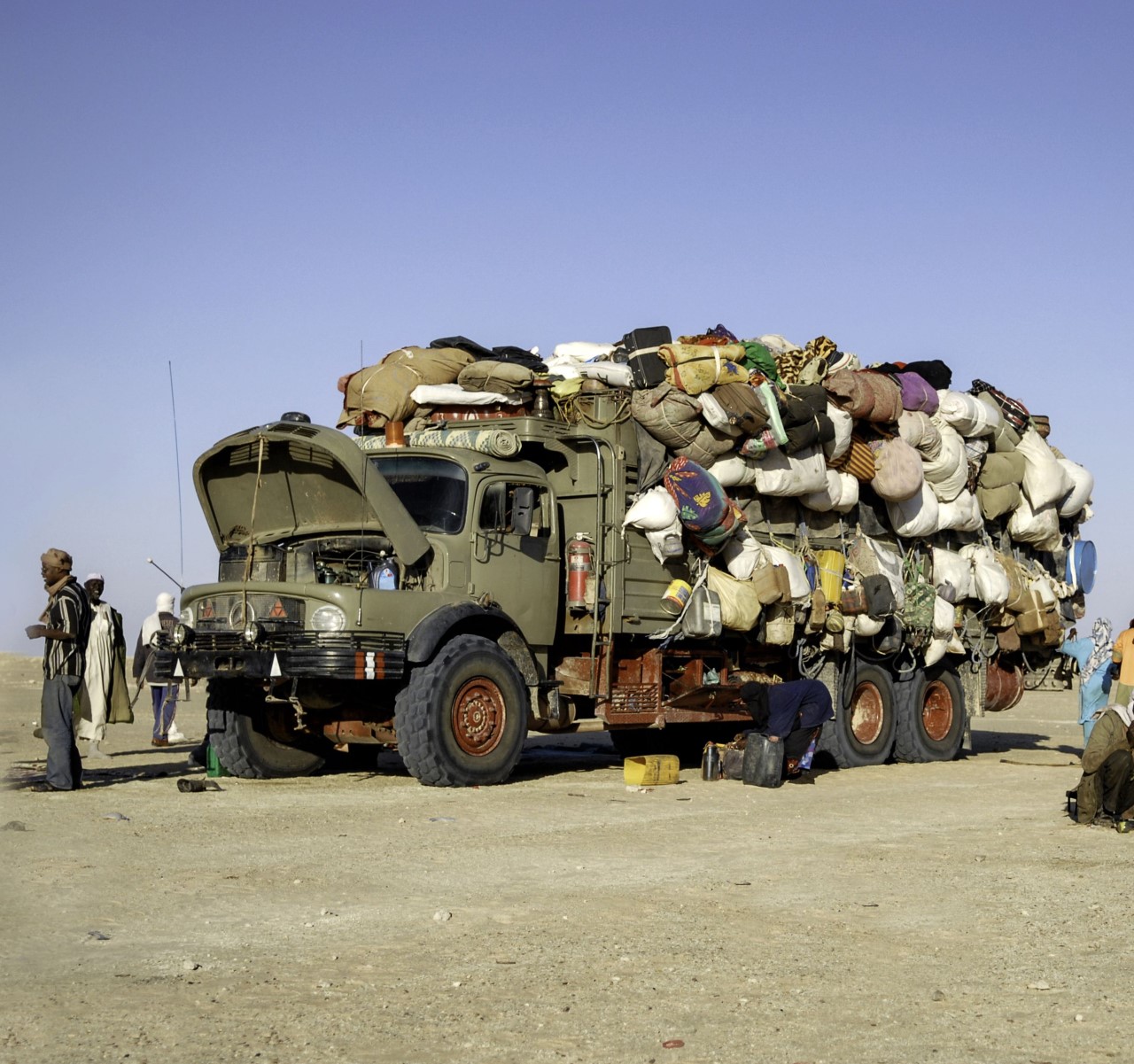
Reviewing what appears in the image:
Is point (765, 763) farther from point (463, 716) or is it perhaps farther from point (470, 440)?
point (470, 440)

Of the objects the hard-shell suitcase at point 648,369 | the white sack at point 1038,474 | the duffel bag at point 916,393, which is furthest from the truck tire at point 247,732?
the white sack at point 1038,474

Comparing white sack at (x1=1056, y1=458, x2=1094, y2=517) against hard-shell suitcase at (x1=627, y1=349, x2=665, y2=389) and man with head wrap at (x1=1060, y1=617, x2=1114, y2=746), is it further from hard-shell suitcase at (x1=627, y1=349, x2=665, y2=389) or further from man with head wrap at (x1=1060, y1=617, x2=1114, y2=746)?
hard-shell suitcase at (x1=627, y1=349, x2=665, y2=389)

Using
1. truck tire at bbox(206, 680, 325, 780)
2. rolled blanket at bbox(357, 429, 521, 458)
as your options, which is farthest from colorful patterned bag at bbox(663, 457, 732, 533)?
truck tire at bbox(206, 680, 325, 780)

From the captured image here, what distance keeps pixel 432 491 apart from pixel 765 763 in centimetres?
400

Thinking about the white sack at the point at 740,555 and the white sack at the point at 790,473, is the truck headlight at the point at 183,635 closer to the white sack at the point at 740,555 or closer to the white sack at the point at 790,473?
the white sack at the point at 740,555

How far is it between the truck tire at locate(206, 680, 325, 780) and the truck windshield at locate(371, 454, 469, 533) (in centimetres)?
224

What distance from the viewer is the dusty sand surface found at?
552 cm

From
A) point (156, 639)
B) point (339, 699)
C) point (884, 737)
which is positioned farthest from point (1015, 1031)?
point (884, 737)

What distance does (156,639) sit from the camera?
1357 cm

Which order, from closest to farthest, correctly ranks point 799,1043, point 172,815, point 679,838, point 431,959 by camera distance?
point 799,1043
point 431,959
point 679,838
point 172,815

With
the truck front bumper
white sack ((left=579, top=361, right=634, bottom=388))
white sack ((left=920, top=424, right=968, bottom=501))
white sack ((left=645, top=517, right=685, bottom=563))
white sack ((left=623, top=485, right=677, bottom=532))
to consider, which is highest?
white sack ((left=579, top=361, right=634, bottom=388))

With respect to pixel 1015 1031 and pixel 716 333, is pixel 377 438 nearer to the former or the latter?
pixel 716 333

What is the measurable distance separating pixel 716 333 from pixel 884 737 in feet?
16.7

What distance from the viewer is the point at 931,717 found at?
1861 centimetres
